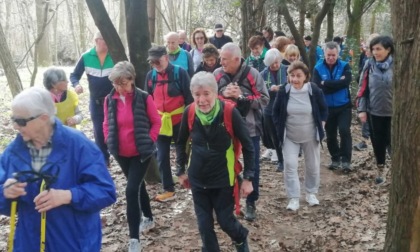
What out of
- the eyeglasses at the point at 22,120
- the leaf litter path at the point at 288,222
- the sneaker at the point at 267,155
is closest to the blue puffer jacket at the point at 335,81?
the leaf litter path at the point at 288,222

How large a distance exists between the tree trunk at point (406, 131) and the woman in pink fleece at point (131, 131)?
8.10 feet

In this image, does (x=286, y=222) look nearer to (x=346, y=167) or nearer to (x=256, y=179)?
(x=256, y=179)

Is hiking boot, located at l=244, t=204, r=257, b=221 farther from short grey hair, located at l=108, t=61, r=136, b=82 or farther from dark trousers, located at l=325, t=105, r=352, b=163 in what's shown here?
dark trousers, located at l=325, t=105, r=352, b=163

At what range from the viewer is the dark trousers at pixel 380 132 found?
6859 millimetres

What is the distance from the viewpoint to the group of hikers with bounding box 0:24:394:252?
275 centimetres

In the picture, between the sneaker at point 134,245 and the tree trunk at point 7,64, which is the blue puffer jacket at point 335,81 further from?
the tree trunk at point 7,64

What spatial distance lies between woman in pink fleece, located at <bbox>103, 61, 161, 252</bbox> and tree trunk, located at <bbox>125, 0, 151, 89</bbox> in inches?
64.3

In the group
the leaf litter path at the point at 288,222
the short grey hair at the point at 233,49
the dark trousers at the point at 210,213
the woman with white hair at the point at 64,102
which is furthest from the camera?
the woman with white hair at the point at 64,102

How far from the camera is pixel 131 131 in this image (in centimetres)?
482

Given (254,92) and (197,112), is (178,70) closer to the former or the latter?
(254,92)

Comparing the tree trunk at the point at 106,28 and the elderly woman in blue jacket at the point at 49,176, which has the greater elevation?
the tree trunk at the point at 106,28

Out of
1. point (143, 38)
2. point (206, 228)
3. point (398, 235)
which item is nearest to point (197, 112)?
point (206, 228)

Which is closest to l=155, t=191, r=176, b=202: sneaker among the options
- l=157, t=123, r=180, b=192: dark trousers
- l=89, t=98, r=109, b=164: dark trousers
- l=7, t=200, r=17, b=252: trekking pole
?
l=157, t=123, r=180, b=192: dark trousers

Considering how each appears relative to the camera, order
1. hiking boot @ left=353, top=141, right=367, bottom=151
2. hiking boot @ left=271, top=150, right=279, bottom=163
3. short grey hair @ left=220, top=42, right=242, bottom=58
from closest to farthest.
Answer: short grey hair @ left=220, top=42, right=242, bottom=58
hiking boot @ left=271, top=150, right=279, bottom=163
hiking boot @ left=353, top=141, right=367, bottom=151
